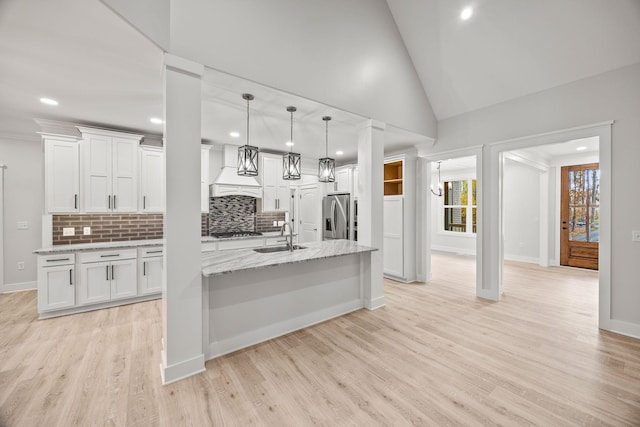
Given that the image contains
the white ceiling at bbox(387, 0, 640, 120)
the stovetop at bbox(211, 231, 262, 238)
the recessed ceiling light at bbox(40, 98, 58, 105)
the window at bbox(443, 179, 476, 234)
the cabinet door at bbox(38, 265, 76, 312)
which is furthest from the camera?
the window at bbox(443, 179, 476, 234)

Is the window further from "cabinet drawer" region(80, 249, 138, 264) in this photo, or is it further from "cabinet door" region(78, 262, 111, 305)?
"cabinet door" region(78, 262, 111, 305)

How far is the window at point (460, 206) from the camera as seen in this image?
26.0 ft

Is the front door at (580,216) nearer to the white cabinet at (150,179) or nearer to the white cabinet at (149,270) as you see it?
the white cabinet at (149,270)

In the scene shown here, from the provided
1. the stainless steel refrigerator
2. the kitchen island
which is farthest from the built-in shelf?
the kitchen island

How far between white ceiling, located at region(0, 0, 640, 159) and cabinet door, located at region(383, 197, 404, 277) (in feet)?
4.11

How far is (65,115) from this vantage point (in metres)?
3.41

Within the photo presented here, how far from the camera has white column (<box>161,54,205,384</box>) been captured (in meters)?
2.06

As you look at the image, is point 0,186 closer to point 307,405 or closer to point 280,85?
point 280,85

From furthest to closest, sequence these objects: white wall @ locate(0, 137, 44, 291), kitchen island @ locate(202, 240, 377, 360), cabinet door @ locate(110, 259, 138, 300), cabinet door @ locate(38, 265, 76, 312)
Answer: white wall @ locate(0, 137, 44, 291)
cabinet door @ locate(110, 259, 138, 300)
cabinet door @ locate(38, 265, 76, 312)
kitchen island @ locate(202, 240, 377, 360)

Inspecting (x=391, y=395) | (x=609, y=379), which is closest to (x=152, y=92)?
(x=391, y=395)

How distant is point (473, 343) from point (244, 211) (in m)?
4.56

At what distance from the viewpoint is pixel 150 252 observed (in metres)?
3.93

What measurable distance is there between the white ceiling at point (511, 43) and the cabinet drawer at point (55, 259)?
542 cm

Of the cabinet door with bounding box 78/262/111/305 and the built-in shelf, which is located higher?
the built-in shelf
